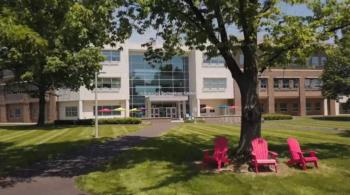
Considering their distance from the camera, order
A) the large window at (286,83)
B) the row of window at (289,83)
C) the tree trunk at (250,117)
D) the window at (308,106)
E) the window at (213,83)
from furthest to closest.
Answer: the window at (308,106)
the large window at (286,83)
the row of window at (289,83)
the window at (213,83)
the tree trunk at (250,117)

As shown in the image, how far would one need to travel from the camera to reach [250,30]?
1379 cm

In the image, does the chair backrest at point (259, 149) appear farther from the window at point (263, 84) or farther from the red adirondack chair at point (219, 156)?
the window at point (263, 84)

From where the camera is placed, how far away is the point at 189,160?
1566cm

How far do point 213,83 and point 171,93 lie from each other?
6965mm

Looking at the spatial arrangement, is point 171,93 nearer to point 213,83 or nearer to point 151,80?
point 151,80

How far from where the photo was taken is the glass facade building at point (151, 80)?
72.3 m

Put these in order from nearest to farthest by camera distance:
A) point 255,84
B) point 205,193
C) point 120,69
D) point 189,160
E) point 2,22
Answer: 1. point 205,193
2. point 2,22
3. point 255,84
4. point 189,160
5. point 120,69

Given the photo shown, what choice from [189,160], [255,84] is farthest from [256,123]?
[189,160]

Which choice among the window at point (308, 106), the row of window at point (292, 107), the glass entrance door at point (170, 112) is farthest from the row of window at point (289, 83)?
the glass entrance door at point (170, 112)

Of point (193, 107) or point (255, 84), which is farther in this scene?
point (193, 107)

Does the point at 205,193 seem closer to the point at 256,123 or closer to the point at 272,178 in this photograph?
the point at 272,178

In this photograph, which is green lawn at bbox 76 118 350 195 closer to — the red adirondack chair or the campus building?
the red adirondack chair

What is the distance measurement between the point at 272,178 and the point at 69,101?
60089mm

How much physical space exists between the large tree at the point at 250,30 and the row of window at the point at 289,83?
207 ft
